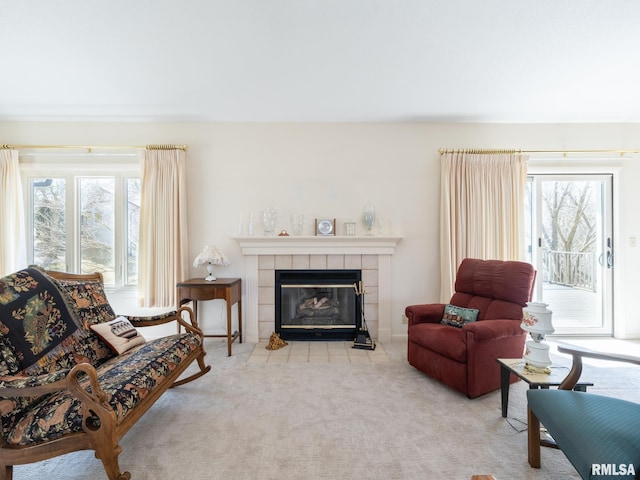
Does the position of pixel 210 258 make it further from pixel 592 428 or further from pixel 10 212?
pixel 592 428

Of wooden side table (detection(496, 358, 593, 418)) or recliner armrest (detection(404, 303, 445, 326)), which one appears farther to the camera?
recliner armrest (detection(404, 303, 445, 326))

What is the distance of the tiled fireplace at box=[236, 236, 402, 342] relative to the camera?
139 inches

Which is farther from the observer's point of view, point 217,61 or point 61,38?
point 217,61

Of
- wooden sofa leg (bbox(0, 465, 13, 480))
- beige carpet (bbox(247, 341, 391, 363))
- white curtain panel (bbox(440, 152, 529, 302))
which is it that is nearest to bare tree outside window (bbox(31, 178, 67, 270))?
beige carpet (bbox(247, 341, 391, 363))

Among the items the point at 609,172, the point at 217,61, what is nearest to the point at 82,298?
the point at 217,61

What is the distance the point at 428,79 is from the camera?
8.75ft

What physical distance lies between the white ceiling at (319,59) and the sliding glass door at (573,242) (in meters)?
0.85

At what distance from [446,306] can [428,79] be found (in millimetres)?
2184

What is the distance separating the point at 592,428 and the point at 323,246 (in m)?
2.70

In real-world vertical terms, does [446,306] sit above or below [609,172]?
below

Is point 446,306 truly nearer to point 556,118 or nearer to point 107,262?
point 556,118

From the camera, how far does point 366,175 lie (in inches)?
144

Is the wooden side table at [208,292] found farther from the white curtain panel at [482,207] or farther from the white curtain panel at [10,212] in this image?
the white curtain panel at [482,207]

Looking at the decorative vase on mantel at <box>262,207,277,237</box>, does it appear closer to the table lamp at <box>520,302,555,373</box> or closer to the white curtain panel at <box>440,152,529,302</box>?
the white curtain panel at <box>440,152,529,302</box>
